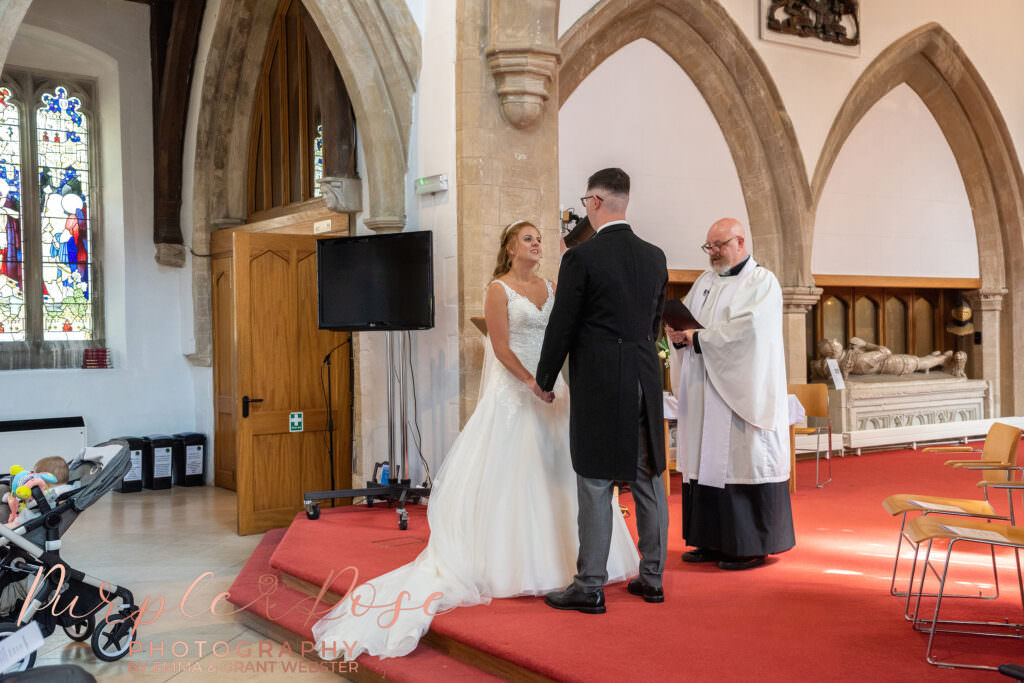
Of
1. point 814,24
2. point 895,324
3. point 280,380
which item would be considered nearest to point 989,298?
point 895,324

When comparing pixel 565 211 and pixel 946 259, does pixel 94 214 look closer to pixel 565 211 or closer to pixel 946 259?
pixel 565 211

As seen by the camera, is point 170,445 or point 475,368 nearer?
point 475,368

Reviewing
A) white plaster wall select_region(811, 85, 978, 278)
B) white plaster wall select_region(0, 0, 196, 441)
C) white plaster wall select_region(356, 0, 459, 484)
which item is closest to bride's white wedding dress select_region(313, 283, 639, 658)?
white plaster wall select_region(356, 0, 459, 484)

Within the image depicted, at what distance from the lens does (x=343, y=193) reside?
667cm

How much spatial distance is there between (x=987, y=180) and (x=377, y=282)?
787 centimetres

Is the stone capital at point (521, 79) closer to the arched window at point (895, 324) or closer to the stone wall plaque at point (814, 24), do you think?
the stone wall plaque at point (814, 24)

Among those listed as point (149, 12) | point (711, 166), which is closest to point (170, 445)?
point (149, 12)

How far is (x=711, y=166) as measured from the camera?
8.88m

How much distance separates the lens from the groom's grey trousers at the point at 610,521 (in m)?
3.57

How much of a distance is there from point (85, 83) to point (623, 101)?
16.9 feet

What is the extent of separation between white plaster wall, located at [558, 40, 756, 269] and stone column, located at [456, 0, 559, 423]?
1980 mm

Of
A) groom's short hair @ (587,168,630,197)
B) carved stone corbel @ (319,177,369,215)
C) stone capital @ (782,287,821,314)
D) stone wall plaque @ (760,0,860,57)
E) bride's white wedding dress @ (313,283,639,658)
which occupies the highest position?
stone wall plaque @ (760,0,860,57)

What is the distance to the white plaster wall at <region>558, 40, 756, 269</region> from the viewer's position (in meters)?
7.91

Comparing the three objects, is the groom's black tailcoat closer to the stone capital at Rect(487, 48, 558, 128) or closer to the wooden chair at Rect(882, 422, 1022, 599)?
the wooden chair at Rect(882, 422, 1022, 599)
